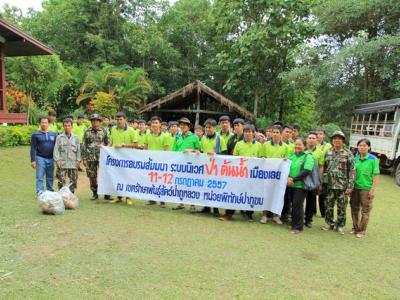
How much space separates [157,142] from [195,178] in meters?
1.33

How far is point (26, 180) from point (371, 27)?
16573 mm

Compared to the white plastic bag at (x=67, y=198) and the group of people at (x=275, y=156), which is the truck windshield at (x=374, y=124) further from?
the white plastic bag at (x=67, y=198)

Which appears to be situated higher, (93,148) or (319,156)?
(319,156)

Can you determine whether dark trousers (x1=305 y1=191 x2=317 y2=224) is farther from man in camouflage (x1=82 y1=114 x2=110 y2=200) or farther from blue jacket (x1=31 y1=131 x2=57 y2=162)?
blue jacket (x1=31 y1=131 x2=57 y2=162)

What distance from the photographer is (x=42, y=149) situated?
677 cm

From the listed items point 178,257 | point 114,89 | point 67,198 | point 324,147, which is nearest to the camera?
point 178,257

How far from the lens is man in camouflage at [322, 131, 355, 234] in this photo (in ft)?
18.2

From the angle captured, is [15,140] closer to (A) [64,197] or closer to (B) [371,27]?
(A) [64,197]

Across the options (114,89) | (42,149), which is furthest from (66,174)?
(114,89)

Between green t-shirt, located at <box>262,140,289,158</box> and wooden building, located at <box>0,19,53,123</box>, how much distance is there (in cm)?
981

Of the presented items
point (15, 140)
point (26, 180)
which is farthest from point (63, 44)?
point (26, 180)

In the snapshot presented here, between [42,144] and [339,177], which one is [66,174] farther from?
[339,177]

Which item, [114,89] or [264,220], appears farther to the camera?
[114,89]

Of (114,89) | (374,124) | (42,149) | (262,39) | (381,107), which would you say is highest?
(262,39)
